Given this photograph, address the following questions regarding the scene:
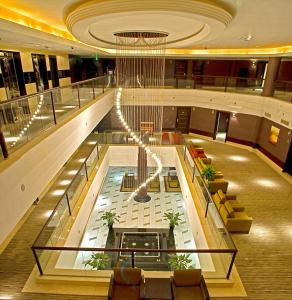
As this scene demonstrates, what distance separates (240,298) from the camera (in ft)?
17.4

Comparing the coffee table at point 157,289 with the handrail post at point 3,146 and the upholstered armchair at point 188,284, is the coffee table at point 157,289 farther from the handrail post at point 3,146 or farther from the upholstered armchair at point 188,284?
the handrail post at point 3,146

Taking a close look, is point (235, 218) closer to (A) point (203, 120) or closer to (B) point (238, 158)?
(B) point (238, 158)

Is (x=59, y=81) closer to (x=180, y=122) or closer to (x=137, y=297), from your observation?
(x=180, y=122)

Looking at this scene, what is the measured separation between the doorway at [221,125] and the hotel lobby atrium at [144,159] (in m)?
0.17

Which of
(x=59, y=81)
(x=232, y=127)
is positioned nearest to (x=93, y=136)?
(x=59, y=81)

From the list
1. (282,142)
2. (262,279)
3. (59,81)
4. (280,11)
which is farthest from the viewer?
(59,81)

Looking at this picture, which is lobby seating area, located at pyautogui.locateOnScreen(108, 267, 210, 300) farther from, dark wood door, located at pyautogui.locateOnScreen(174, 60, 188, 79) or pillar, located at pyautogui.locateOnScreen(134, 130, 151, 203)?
dark wood door, located at pyautogui.locateOnScreen(174, 60, 188, 79)

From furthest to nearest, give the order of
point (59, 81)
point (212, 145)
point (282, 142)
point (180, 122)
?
point (180, 122) < point (212, 145) < point (59, 81) < point (282, 142)

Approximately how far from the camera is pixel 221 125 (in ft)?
63.4

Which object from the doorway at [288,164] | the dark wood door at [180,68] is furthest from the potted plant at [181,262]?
the dark wood door at [180,68]

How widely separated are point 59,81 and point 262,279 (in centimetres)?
1483

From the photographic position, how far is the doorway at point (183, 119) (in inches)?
778

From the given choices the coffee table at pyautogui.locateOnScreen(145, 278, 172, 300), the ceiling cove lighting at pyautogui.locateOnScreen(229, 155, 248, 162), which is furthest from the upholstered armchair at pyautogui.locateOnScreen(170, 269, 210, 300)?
the ceiling cove lighting at pyautogui.locateOnScreen(229, 155, 248, 162)

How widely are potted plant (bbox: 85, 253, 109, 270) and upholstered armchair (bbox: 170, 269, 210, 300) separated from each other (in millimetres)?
2473
